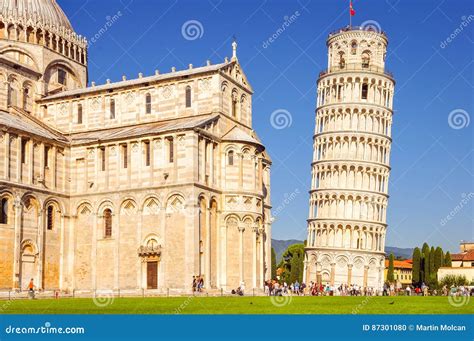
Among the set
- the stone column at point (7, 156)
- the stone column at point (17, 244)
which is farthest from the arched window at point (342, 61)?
the stone column at point (17, 244)

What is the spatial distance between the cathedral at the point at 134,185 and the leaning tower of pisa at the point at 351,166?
32.6 metres

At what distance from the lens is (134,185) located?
173 ft

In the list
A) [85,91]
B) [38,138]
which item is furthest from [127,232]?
[85,91]

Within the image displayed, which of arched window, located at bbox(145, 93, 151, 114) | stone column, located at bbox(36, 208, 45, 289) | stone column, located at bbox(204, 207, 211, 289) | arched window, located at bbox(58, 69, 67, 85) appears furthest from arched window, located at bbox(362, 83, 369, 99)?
stone column, located at bbox(36, 208, 45, 289)

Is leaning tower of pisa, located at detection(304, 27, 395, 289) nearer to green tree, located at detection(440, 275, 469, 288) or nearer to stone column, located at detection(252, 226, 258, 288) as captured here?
green tree, located at detection(440, 275, 469, 288)

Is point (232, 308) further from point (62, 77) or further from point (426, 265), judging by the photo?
point (426, 265)

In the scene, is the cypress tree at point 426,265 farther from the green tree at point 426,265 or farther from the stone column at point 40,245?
the stone column at point 40,245

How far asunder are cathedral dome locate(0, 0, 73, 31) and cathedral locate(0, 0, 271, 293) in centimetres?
386

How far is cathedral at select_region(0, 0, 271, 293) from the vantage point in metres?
50.7

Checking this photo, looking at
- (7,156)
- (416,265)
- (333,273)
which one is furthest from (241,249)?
(416,265)

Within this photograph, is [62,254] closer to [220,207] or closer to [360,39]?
[220,207]

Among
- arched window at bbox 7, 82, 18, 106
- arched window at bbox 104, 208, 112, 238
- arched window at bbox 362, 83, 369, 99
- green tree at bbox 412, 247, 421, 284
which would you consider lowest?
green tree at bbox 412, 247, 421, 284

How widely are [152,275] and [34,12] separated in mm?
26142

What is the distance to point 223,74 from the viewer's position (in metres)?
55.9
